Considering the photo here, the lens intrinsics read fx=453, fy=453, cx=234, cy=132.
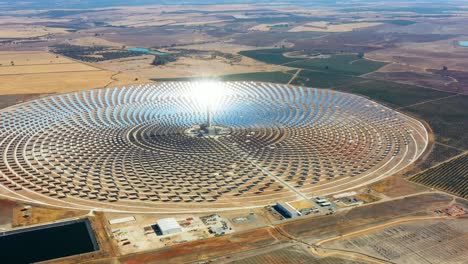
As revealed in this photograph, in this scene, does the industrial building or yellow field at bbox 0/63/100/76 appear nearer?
the industrial building

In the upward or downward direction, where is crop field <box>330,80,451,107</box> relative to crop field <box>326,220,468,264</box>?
upward

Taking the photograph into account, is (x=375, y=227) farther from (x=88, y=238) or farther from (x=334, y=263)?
(x=88, y=238)

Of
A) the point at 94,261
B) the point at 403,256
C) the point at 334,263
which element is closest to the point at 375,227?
the point at 403,256

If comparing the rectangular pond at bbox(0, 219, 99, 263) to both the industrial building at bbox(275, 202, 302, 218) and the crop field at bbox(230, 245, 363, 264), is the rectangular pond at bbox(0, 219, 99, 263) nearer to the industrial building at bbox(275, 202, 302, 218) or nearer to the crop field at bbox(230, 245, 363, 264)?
the crop field at bbox(230, 245, 363, 264)

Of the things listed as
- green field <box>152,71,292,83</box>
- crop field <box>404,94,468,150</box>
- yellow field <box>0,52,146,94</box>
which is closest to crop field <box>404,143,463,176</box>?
crop field <box>404,94,468,150</box>

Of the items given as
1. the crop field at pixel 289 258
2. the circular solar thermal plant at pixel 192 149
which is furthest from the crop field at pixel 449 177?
the crop field at pixel 289 258

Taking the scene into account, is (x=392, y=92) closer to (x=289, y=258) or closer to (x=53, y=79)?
(x=289, y=258)
